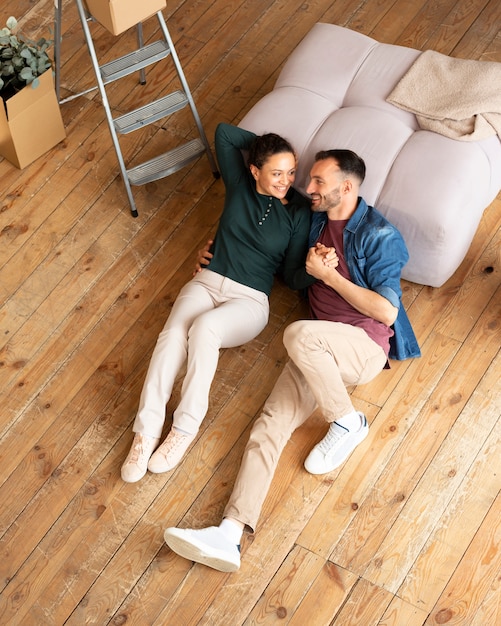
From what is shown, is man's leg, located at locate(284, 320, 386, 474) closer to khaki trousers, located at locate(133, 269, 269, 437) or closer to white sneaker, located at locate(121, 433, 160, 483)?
khaki trousers, located at locate(133, 269, 269, 437)

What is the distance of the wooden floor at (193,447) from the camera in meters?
2.84

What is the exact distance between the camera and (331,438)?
303cm

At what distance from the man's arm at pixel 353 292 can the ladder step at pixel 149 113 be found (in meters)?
0.92

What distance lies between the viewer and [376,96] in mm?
3459

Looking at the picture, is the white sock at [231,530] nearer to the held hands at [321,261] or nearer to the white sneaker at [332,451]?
the white sneaker at [332,451]

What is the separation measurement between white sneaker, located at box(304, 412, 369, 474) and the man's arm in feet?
1.32

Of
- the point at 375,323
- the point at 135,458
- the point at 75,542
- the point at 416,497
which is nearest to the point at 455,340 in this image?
the point at 375,323

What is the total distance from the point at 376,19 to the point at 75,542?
9.09 ft

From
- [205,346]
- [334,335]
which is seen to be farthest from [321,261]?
[205,346]

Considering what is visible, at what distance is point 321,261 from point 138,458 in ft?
3.03

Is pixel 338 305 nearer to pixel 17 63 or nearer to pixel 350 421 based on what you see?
pixel 350 421

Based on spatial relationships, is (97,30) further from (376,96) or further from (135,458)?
(135,458)

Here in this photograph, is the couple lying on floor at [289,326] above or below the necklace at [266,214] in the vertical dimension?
below

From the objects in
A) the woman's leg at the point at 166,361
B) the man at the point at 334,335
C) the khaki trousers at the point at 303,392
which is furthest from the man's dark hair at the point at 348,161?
the woman's leg at the point at 166,361
